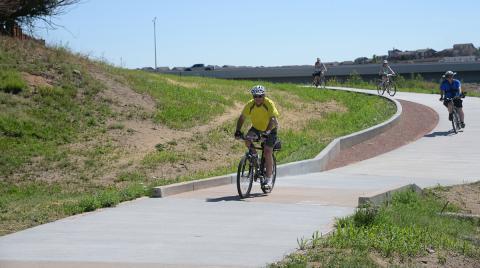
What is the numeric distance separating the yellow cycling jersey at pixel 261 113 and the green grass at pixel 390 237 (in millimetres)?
2478

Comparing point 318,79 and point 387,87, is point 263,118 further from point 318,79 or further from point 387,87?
point 318,79

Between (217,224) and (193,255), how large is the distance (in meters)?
1.86

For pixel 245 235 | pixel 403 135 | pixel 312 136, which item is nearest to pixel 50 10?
pixel 312 136

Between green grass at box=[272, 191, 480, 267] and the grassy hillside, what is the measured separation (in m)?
3.80

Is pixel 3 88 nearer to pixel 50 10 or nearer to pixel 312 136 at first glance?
pixel 50 10

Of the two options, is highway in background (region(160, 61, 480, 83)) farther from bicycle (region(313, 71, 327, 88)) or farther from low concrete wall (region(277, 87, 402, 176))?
low concrete wall (region(277, 87, 402, 176))

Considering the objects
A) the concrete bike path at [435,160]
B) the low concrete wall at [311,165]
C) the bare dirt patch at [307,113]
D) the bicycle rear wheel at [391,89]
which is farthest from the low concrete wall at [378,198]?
the bicycle rear wheel at [391,89]

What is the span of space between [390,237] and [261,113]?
442 centimetres

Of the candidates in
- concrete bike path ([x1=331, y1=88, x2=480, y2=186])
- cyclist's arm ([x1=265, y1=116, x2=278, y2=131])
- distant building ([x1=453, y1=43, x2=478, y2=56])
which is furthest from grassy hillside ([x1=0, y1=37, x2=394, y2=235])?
distant building ([x1=453, y1=43, x2=478, y2=56])

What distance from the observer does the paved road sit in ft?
25.9

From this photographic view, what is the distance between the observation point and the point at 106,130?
2017 cm

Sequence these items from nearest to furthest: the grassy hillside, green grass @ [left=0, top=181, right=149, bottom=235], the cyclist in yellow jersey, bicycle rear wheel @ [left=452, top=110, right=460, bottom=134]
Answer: green grass @ [left=0, top=181, right=149, bottom=235] < the cyclist in yellow jersey < the grassy hillside < bicycle rear wheel @ [left=452, top=110, right=460, bottom=134]

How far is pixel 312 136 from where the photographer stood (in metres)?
22.9

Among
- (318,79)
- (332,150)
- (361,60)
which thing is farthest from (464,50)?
(332,150)
